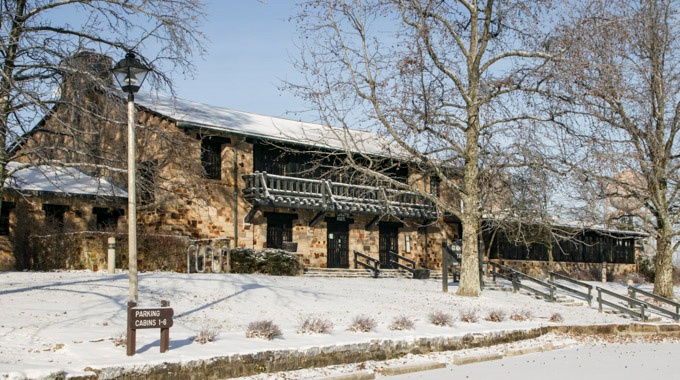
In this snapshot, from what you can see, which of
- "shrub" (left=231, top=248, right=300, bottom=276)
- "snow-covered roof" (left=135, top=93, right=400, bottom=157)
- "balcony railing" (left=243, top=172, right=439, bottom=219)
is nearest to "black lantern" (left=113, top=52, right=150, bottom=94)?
"shrub" (left=231, top=248, right=300, bottom=276)

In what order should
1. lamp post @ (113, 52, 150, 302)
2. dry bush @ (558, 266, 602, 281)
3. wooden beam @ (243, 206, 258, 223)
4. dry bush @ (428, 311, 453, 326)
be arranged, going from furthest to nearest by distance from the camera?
1. dry bush @ (558, 266, 602, 281)
2. wooden beam @ (243, 206, 258, 223)
3. dry bush @ (428, 311, 453, 326)
4. lamp post @ (113, 52, 150, 302)

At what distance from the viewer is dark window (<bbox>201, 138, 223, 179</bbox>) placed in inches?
1115

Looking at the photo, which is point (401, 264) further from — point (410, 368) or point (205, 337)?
point (205, 337)

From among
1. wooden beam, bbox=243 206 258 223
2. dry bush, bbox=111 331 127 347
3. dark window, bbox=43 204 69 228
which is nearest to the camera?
dry bush, bbox=111 331 127 347

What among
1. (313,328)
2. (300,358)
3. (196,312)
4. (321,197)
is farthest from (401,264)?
(300,358)

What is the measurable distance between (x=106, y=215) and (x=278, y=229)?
743cm

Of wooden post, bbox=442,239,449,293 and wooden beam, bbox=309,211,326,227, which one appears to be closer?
wooden post, bbox=442,239,449,293

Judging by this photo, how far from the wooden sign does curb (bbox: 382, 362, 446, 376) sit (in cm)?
371

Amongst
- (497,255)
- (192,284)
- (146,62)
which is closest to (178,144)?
(146,62)

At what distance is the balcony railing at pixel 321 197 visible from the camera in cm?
2827

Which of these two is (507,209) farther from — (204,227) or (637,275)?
(637,275)

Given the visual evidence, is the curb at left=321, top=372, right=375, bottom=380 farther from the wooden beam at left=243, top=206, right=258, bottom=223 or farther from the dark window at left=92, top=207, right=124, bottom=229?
the wooden beam at left=243, top=206, right=258, bottom=223

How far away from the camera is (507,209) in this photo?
72.5 ft

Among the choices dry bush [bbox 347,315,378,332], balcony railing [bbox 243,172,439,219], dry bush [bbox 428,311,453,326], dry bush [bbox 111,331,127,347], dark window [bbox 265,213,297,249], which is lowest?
dry bush [bbox 428,311,453,326]
